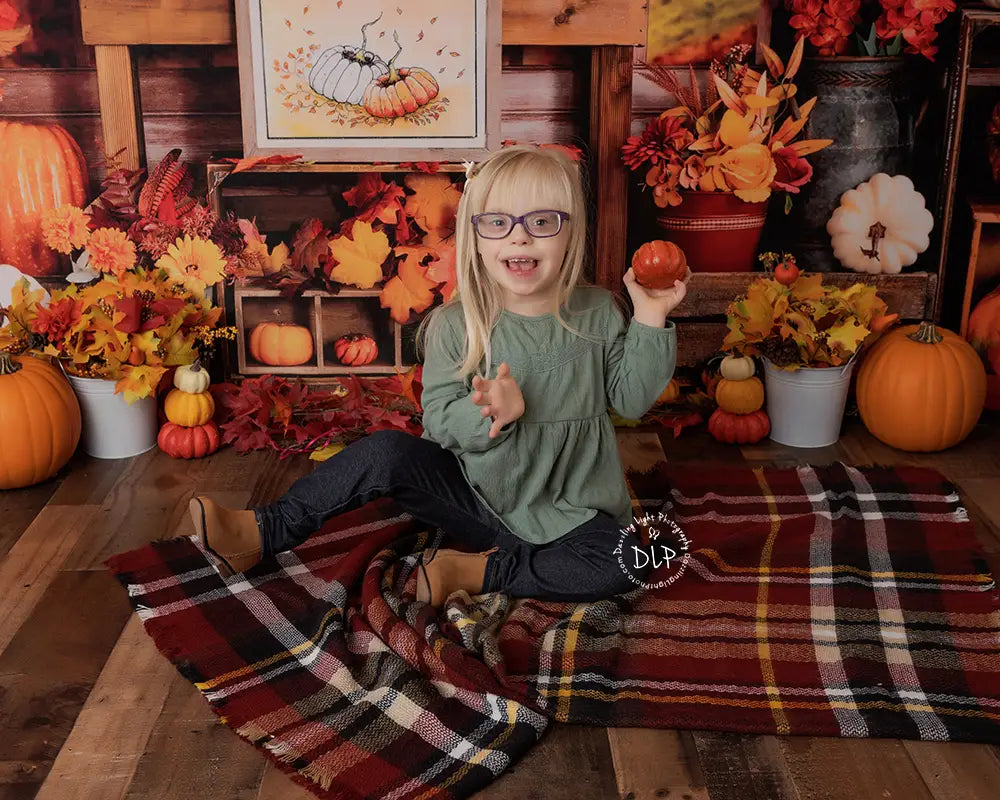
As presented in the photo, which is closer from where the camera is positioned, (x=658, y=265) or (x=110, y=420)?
(x=658, y=265)

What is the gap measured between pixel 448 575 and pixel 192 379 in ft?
3.54

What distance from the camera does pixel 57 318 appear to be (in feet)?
9.25

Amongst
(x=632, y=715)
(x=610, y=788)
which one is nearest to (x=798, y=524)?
(x=632, y=715)

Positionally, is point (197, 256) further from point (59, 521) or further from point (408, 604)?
point (408, 604)

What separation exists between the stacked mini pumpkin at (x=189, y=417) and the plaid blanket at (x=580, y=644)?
1.83 feet

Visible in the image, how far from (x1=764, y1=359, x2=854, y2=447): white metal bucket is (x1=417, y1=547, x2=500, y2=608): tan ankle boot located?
1.14 metres

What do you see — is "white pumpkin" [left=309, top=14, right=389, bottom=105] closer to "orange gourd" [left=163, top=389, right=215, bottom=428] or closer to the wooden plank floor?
"orange gourd" [left=163, top=389, right=215, bottom=428]

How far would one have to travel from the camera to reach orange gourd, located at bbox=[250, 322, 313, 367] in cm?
323

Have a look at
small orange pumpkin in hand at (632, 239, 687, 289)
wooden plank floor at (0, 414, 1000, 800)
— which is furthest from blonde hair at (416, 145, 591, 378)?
wooden plank floor at (0, 414, 1000, 800)

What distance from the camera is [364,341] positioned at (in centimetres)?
326

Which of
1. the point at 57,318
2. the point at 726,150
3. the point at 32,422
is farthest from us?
the point at 726,150

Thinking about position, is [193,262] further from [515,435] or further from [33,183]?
[515,435]

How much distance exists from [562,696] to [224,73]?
194 cm

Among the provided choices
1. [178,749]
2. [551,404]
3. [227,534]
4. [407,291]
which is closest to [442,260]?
[407,291]
